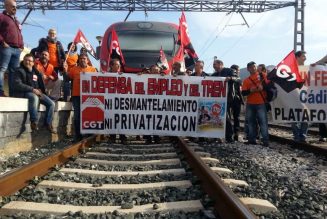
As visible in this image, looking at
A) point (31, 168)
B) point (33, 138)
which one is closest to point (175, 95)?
point (33, 138)

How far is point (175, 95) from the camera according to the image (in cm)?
992

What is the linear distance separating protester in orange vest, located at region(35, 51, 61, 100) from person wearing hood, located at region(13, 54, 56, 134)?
4.26 feet

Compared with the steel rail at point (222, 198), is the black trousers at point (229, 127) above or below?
above

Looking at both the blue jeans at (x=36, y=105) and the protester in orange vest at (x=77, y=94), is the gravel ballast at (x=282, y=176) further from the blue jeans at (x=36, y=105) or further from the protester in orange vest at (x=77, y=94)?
the blue jeans at (x=36, y=105)

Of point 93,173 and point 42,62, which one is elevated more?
point 42,62

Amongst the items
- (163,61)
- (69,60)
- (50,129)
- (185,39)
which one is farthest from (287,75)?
(69,60)

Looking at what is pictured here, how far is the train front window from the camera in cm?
1337

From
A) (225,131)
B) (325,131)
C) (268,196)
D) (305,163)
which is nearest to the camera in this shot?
(268,196)

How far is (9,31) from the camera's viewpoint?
881cm

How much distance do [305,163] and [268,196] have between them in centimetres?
332

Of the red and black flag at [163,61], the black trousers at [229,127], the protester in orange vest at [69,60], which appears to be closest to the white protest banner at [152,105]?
the black trousers at [229,127]

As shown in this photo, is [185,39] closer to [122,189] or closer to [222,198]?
[122,189]

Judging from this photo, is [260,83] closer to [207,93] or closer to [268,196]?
[207,93]

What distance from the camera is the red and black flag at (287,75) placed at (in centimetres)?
1011
